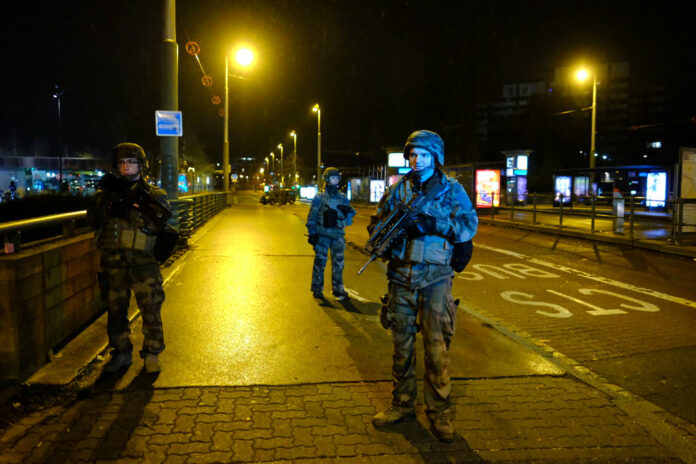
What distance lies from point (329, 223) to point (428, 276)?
148 inches

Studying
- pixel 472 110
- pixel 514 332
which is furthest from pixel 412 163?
pixel 472 110

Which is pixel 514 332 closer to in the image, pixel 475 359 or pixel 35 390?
pixel 475 359

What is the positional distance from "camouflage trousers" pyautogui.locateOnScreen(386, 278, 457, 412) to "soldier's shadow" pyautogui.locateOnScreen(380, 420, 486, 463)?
0.50 ft

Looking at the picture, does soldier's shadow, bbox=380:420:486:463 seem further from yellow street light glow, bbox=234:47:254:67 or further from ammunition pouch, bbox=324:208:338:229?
yellow street light glow, bbox=234:47:254:67

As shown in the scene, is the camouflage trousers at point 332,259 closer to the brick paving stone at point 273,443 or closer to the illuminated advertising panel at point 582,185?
the brick paving stone at point 273,443

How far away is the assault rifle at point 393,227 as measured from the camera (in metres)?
3.57

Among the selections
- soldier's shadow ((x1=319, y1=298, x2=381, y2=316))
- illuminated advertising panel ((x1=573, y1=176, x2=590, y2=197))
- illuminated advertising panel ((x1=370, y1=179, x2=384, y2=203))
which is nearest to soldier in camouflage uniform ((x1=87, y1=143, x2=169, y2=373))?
soldier's shadow ((x1=319, y1=298, x2=381, y2=316))

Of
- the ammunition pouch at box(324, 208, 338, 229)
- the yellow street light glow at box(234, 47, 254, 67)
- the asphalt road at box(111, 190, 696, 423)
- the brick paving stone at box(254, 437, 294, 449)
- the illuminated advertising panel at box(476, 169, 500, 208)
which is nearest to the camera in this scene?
the brick paving stone at box(254, 437, 294, 449)

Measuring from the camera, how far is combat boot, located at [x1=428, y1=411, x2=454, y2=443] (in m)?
3.44

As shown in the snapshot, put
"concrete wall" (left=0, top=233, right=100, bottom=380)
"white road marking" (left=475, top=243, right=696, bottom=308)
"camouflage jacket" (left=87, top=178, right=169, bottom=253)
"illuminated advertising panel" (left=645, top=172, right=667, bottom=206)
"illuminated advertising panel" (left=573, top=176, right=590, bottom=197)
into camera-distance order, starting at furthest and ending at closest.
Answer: "illuminated advertising panel" (left=573, top=176, right=590, bottom=197) < "illuminated advertising panel" (left=645, top=172, right=667, bottom=206) < "white road marking" (left=475, top=243, right=696, bottom=308) < "camouflage jacket" (left=87, top=178, right=169, bottom=253) < "concrete wall" (left=0, top=233, right=100, bottom=380)

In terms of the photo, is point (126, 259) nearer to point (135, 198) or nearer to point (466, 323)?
point (135, 198)

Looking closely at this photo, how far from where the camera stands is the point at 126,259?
4.42m

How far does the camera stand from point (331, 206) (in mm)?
7301

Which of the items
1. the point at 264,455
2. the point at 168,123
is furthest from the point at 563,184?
the point at 264,455
